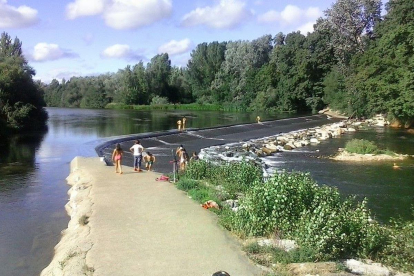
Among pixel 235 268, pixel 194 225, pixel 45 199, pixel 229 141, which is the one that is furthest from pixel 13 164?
pixel 235 268

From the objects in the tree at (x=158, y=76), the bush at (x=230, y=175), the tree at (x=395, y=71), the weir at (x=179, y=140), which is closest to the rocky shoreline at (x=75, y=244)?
the bush at (x=230, y=175)

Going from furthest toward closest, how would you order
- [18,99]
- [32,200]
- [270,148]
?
[18,99] < [270,148] < [32,200]

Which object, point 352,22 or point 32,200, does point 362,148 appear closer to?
point 32,200

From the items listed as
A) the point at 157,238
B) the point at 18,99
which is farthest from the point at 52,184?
the point at 18,99

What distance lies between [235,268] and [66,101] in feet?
414

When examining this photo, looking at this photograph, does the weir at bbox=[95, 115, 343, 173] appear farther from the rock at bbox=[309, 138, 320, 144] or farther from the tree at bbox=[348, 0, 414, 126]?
the tree at bbox=[348, 0, 414, 126]

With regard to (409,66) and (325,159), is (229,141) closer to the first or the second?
(325,159)

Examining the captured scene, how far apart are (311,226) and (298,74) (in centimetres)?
7504

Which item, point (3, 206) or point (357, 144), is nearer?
point (3, 206)

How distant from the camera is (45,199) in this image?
18.2 metres

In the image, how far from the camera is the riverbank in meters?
8.48

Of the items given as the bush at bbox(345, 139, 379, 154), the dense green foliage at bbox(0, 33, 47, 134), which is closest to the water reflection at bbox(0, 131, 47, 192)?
the dense green foliage at bbox(0, 33, 47, 134)

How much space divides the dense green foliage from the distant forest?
1574 inches

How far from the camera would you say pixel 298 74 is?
8050cm
